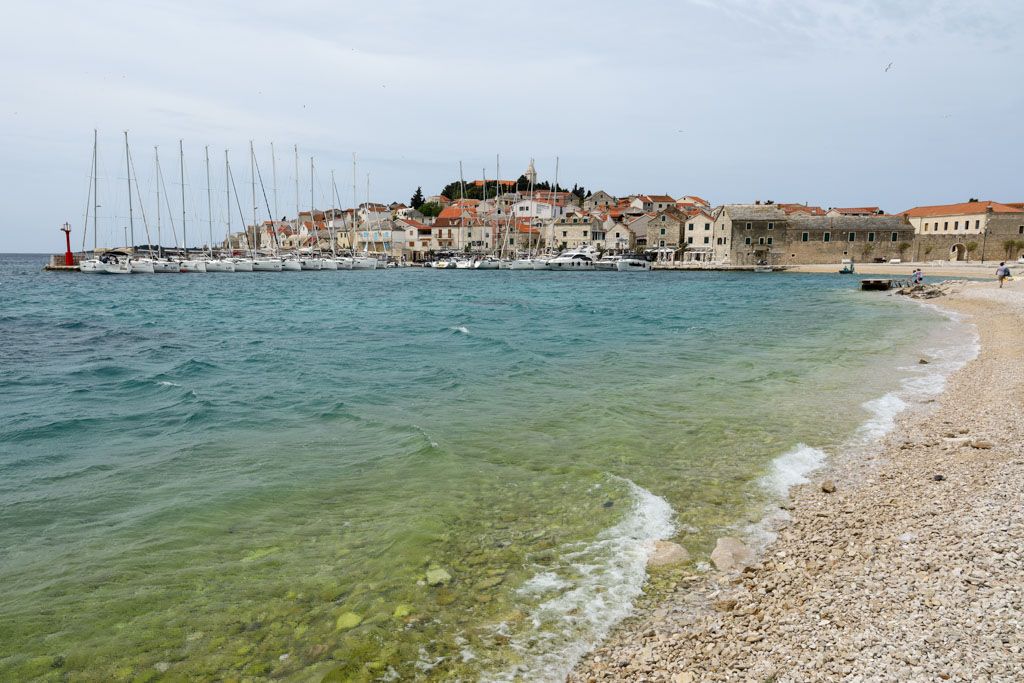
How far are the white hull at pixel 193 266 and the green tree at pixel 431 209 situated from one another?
73093 mm

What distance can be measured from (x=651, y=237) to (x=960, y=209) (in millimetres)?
44924

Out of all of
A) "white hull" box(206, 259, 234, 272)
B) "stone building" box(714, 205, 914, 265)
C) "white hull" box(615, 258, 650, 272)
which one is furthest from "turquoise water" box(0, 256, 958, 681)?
"stone building" box(714, 205, 914, 265)

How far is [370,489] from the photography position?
946 centimetres

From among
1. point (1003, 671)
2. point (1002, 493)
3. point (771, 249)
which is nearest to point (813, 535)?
point (1002, 493)

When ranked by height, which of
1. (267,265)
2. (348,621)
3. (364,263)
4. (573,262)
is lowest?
(348,621)

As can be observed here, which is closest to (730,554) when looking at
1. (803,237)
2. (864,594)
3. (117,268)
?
(864,594)

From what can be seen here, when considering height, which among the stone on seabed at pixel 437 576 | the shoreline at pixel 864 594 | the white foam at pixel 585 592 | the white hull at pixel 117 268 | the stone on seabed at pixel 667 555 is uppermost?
the white hull at pixel 117 268

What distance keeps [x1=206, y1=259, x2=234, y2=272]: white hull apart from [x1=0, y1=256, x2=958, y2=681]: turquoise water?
64.1m

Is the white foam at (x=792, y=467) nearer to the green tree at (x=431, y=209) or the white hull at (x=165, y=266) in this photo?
the white hull at (x=165, y=266)

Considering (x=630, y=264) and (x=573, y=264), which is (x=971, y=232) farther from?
(x=573, y=264)

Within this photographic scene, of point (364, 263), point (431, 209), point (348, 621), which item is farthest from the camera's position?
point (431, 209)

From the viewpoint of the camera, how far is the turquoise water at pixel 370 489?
5855 mm

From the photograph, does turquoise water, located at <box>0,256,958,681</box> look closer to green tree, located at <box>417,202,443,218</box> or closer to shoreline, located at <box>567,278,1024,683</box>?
shoreline, located at <box>567,278,1024,683</box>

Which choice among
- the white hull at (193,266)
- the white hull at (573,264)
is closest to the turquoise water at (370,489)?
the white hull at (193,266)
